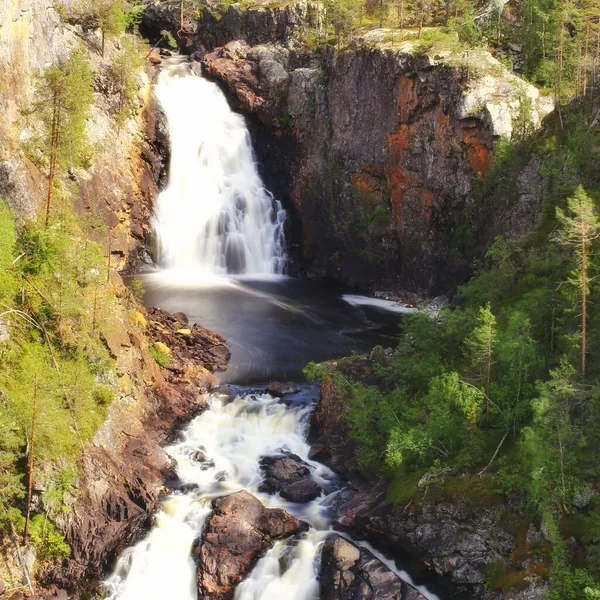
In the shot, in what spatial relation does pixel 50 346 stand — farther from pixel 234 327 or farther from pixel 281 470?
pixel 234 327

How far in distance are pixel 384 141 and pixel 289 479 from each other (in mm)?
26322

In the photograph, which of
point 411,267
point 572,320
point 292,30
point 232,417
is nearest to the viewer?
point 572,320

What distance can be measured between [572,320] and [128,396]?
52.6 feet

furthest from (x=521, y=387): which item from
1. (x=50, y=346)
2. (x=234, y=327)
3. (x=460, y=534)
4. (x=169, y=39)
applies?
(x=169, y=39)

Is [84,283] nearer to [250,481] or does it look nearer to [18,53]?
[250,481]

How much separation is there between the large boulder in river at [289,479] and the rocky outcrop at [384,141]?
19.9 metres

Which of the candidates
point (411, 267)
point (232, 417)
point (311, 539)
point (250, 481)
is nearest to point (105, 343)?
point (232, 417)

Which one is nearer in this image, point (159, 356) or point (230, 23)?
point (159, 356)

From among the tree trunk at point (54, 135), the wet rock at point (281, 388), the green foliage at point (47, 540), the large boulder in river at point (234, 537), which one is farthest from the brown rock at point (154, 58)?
the green foliage at point (47, 540)

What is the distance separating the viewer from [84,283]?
24.7 metres

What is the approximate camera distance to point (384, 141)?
138ft

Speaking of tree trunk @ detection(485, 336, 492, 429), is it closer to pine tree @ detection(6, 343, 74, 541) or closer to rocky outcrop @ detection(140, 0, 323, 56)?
pine tree @ detection(6, 343, 74, 541)

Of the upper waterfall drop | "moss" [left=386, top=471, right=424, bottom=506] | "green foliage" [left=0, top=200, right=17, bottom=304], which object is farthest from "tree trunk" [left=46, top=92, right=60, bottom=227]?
the upper waterfall drop

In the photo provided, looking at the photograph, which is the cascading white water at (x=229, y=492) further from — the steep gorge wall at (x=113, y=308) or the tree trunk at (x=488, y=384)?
the tree trunk at (x=488, y=384)
